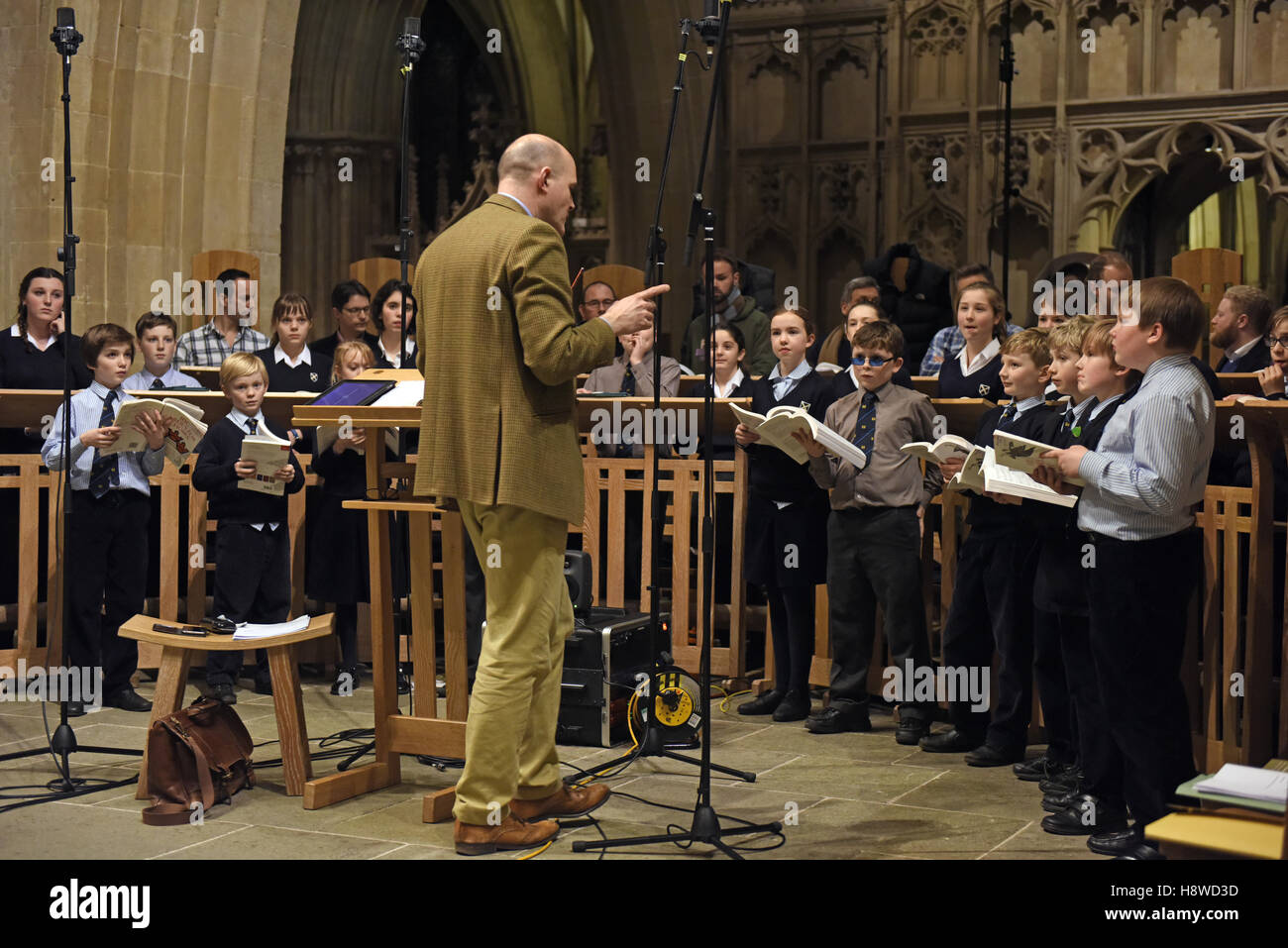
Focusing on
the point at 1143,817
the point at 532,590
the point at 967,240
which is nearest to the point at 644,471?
the point at 532,590

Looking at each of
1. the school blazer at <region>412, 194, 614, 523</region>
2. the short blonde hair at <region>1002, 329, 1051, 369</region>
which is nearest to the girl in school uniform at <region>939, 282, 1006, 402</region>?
the short blonde hair at <region>1002, 329, 1051, 369</region>

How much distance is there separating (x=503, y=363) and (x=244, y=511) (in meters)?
2.59

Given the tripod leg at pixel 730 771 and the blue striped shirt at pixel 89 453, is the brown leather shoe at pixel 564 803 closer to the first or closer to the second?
the tripod leg at pixel 730 771

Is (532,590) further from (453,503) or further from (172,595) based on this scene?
(172,595)

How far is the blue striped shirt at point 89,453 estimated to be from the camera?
19.9 feet

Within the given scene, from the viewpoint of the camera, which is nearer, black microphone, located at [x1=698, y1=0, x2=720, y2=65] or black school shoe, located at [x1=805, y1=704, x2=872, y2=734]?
black microphone, located at [x1=698, y1=0, x2=720, y2=65]

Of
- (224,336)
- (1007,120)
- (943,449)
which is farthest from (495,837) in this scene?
(1007,120)

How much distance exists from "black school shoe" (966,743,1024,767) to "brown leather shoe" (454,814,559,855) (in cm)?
181

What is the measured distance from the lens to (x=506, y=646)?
4145 millimetres

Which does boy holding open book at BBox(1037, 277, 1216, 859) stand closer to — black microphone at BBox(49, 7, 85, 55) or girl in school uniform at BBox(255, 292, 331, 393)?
black microphone at BBox(49, 7, 85, 55)

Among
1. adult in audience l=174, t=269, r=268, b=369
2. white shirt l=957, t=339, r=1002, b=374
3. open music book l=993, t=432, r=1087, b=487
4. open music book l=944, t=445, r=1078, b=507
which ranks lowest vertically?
open music book l=944, t=445, r=1078, b=507

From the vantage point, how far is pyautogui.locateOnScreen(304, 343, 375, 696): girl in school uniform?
664cm

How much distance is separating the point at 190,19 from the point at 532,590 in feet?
20.5

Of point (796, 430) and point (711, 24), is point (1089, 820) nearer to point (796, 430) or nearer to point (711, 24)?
point (796, 430)
